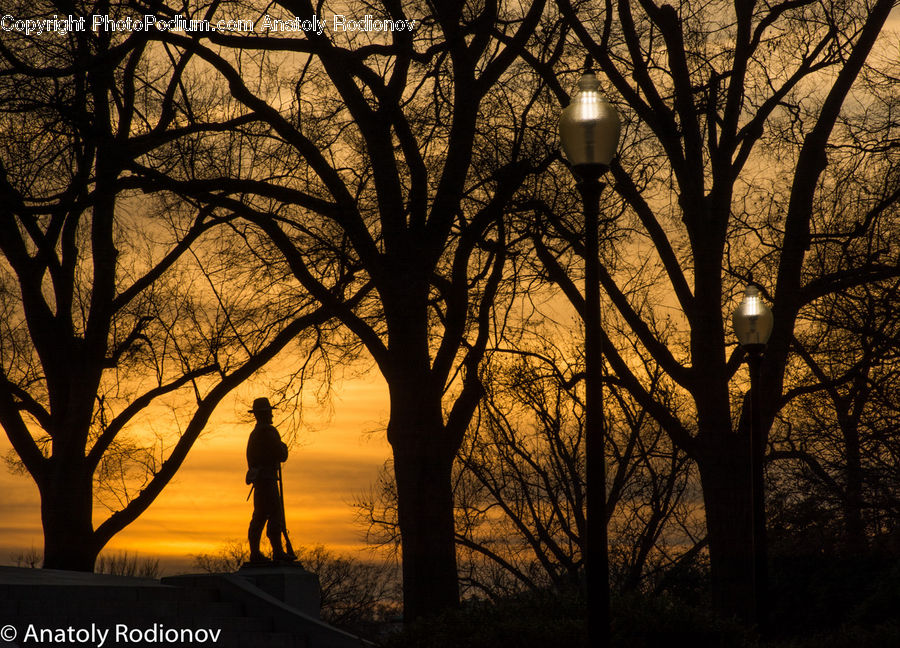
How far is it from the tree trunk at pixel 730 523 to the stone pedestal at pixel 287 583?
5.47 m

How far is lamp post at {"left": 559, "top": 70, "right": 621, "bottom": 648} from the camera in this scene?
7.60 meters

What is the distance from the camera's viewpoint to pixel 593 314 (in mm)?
8109

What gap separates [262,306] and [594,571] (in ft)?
A: 37.3

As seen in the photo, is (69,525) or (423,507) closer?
(423,507)

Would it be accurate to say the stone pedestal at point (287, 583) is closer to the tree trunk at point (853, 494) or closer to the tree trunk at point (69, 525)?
the tree trunk at point (69, 525)

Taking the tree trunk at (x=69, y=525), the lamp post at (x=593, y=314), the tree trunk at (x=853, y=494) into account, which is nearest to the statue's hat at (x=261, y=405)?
the lamp post at (x=593, y=314)

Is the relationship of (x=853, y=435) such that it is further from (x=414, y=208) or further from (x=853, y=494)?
(x=414, y=208)

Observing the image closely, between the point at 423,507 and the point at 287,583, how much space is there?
2.09 metres

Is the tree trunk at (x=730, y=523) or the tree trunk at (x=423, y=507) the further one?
the tree trunk at (x=730, y=523)

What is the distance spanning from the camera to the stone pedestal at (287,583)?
13.4 m

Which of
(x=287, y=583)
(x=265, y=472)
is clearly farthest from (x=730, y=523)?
(x=265, y=472)

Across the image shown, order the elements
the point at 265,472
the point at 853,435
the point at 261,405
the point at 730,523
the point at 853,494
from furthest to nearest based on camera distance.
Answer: the point at 853,435 < the point at 853,494 < the point at 730,523 < the point at 261,405 < the point at 265,472

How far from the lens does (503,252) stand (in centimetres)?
1392

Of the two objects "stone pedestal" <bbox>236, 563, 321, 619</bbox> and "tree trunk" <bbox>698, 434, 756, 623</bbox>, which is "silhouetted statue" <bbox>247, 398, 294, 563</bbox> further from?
"tree trunk" <bbox>698, 434, 756, 623</bbox>
